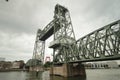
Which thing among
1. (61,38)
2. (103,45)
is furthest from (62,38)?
(103,45)

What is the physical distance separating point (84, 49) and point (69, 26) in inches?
620

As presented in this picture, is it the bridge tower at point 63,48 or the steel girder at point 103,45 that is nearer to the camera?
the steel girder at point 103,45

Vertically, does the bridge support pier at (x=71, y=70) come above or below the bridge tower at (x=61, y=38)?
below

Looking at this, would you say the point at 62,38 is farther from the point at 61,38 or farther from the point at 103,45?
the point at 103,45

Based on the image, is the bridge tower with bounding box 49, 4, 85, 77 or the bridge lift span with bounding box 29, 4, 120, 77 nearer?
the bridge lift span with bounding box 29, 4, 120, 77

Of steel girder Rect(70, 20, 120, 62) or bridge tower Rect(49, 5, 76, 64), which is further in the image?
bridge tower Rect(49, 5, 76, 64)

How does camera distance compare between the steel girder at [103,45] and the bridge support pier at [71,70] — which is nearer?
the steel girder at [103,45]

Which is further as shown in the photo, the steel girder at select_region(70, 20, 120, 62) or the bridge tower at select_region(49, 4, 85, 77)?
the bridge tower at select_region(49, 4, 85, 77)

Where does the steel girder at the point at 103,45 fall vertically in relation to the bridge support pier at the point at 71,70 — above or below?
above

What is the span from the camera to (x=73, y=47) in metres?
29.3

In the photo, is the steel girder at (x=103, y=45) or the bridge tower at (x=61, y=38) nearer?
the steel girder at (x=103, y=45)

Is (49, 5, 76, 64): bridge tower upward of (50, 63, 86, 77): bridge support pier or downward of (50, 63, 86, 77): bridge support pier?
upward

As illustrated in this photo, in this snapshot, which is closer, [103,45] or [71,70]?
[103,45]

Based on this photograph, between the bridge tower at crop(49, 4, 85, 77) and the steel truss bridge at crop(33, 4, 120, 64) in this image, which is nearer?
the steel truss bridge at crop(33, 4, 120, 64)
